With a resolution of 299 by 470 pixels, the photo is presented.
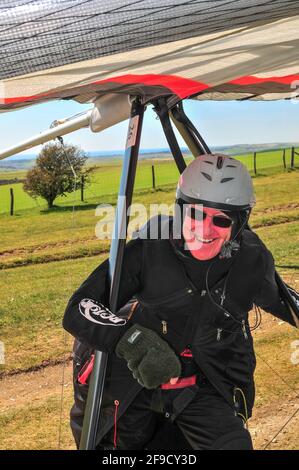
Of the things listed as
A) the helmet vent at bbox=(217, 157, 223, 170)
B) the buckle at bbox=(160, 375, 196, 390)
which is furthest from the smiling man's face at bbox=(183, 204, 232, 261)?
the buckle at bbox=(160, 375, 196, 390)

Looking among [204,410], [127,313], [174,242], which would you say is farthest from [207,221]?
[204,410]

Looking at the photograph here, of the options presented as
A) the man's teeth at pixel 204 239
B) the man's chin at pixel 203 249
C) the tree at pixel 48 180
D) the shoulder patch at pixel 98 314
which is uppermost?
the man's teeth at pixel 204 239

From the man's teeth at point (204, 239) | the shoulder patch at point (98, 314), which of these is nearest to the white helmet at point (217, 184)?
the man's teeth at point (204, 239)

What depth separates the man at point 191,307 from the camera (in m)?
2.48

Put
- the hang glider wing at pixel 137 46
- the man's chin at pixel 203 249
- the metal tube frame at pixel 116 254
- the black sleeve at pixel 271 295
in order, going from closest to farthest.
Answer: the hang glider wing at pixel 137 46 → the metal tube frame at pixel 116 254 → the man's chin at pixel 203 249 → the black sleeve at pixel 271 295

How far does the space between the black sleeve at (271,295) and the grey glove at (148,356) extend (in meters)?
0.64

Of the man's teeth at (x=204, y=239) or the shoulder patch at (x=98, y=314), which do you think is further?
the man's teeth at (x=204, y=239)

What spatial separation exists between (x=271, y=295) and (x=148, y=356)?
78 centimetres

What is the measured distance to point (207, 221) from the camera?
8.16 ft

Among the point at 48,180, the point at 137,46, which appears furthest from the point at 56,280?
the point at 137,46

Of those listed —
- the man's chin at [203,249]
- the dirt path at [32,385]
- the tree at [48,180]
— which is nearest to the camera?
the man's chin at [203,249]

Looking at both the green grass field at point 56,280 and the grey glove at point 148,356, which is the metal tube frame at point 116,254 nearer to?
the grey glove at point 148,356

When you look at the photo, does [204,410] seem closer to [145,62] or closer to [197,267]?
[197,267]

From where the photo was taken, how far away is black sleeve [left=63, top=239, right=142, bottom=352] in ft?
7.64
